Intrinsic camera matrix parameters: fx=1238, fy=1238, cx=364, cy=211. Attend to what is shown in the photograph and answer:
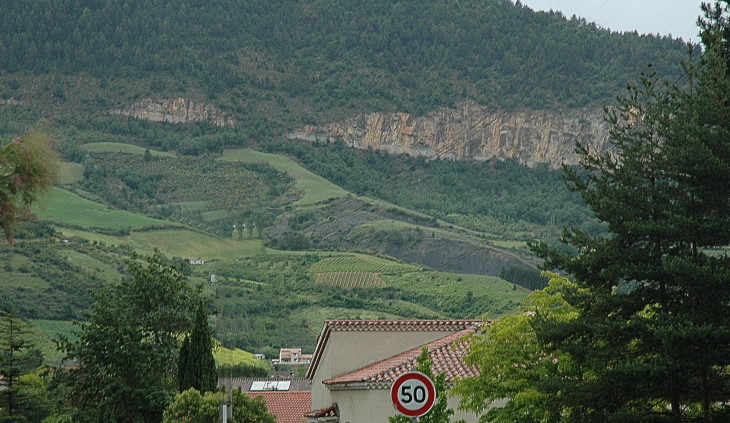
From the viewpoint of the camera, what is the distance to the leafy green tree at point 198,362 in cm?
4078

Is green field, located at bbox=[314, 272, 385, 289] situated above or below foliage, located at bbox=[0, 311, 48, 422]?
below

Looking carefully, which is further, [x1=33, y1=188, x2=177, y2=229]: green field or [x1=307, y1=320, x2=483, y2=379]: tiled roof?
[x1=33, y1=188, x2=177, y2=229]: green field

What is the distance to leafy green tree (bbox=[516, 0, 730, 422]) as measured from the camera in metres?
18.2

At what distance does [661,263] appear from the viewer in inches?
751

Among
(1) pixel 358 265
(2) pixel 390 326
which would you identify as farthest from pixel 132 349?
(1) pixel 358 265

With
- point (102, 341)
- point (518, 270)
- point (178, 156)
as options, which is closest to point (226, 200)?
point (102, 341)

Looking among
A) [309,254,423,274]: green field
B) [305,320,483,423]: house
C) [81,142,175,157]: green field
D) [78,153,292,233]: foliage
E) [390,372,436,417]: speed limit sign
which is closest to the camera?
[390,372,436,417]: speed limit sign

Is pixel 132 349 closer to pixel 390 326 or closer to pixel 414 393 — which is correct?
pixel 390 326

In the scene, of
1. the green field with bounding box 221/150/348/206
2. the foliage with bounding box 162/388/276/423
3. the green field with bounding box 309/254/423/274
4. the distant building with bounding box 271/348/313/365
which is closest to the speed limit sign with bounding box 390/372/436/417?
the foliage with bounding box 162/388/276/423

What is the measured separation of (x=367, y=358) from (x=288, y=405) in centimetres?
2185

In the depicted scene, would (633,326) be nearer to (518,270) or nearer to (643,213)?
(643,213)

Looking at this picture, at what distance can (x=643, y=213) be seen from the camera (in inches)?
773

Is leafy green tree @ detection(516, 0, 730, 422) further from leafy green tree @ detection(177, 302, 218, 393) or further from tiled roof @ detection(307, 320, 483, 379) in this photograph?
leafy green tree @ detection(177, 302, 218, 393)

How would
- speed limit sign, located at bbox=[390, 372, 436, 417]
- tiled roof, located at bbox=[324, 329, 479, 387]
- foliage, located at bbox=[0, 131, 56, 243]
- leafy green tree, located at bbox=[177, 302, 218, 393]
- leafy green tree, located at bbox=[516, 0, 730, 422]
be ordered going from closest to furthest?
foliage, located at bbox=[0, 131, 56, 243]
speed limit sign, located at bbox=[390, 372, 436, 417]
leafy green tree, located at bbox=[516, 0, 730, 422]
tiled roof, located at bbox=[324, 329, 479, 387]
leafy green tree, located at bbox=[177, 302, 218, 393]
